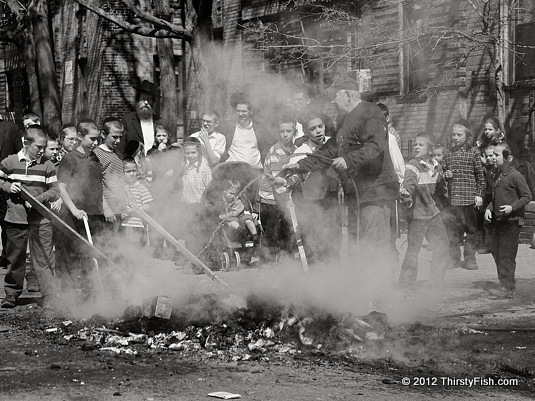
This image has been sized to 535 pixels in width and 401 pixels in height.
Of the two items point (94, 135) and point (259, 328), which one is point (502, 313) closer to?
point (259, 328)

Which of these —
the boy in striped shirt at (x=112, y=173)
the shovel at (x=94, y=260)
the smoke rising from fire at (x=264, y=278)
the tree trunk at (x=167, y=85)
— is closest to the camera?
the smoke rising from fire at (x=264, y=278)

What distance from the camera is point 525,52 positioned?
12.6 m

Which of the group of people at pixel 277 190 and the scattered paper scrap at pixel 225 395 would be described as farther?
the group of people at pixel 277 190

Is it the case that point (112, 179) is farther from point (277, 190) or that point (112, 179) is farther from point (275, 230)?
point (275, 230)

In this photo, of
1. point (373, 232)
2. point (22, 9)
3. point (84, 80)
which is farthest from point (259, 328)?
point (84, 80)

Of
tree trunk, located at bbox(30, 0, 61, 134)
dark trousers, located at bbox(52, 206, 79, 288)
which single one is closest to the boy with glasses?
dark trousers, located at bbox(52, 206, 79, 288)

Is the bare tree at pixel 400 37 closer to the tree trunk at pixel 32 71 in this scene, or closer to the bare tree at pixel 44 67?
the bare tree at pixel 44 67

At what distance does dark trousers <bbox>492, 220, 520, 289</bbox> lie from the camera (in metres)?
8.12

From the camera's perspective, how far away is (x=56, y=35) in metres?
25.7

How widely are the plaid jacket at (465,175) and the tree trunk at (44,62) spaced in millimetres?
8104

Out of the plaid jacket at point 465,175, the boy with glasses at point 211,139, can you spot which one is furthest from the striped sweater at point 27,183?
the plaid jacket at point 465,175

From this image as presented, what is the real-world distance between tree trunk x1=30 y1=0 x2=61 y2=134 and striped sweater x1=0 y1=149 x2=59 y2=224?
753 centimetres

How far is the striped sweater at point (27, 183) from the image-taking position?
8.08 metres

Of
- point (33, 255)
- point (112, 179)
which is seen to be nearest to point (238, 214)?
point (112, 179)
